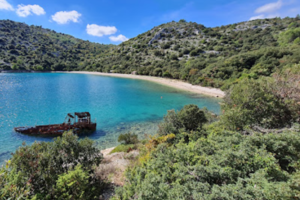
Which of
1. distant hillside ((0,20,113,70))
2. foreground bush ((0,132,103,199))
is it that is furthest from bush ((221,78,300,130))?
distant hillside ((0,20,113,70))

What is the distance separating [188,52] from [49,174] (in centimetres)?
10061

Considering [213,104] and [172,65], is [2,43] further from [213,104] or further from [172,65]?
[213,104]

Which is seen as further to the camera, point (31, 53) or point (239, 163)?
point (31, 53)

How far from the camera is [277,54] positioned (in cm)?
4919

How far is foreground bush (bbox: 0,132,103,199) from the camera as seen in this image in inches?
217

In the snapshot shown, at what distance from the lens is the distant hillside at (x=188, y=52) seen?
5231cm

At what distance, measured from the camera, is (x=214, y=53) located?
8288 cm

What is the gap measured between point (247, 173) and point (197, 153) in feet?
6.80

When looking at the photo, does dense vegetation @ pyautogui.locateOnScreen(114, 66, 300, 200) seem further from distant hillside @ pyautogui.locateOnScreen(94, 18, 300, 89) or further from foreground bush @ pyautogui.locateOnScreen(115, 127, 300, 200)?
distant hillside @ pyautogui.locateOnScreen(94, 18, 300, 89)

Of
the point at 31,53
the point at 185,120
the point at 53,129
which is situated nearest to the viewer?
the point at 185,120

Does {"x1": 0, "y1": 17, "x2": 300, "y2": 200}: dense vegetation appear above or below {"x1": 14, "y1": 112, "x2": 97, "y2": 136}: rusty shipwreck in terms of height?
above

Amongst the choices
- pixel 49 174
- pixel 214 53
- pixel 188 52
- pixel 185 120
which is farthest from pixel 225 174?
pixel 188 52

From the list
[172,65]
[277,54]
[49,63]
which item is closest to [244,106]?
[277,54]

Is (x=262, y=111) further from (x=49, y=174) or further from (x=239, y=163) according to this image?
(x=49, y=174)
